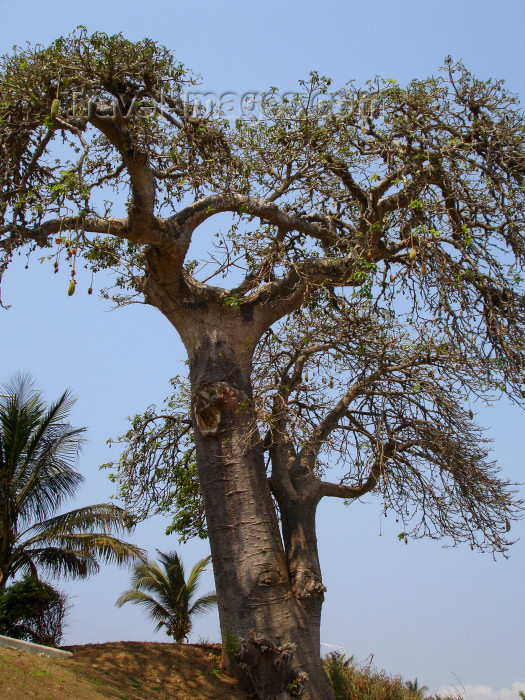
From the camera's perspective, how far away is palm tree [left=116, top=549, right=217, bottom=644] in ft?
43.8

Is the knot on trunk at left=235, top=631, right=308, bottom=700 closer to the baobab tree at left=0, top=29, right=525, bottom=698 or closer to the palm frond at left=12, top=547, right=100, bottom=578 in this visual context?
the baobab tree at left=0, top=29, right=525, bottom=698

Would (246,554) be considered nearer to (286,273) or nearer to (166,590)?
(286,273)

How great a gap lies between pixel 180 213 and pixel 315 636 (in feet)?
14.5

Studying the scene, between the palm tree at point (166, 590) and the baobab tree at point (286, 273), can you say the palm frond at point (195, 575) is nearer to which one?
the palm tree at point (166, 590)

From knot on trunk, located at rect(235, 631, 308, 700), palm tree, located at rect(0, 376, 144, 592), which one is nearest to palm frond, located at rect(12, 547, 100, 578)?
palm tree, located at rect(0, 376, 144, 592)

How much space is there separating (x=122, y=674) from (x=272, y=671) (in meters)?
1.33

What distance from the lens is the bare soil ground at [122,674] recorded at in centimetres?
541

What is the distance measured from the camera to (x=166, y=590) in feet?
44.4

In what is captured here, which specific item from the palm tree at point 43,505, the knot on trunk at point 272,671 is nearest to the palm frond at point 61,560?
the palm tree at point 43,505

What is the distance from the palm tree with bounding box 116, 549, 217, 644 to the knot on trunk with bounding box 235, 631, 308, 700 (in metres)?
7.20

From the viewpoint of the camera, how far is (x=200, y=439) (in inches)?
279

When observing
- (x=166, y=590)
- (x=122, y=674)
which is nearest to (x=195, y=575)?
(x=166, y=590)

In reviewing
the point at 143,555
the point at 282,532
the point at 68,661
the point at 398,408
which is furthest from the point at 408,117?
the point at 143,555

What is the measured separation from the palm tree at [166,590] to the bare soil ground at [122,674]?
614 cm
